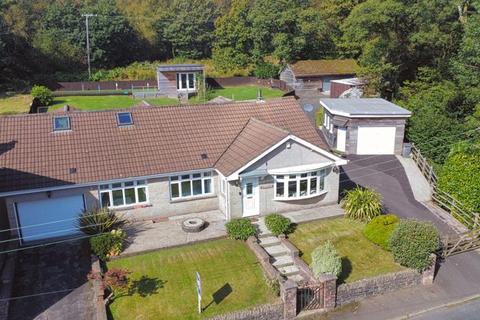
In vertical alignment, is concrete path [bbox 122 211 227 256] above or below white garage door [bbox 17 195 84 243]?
below

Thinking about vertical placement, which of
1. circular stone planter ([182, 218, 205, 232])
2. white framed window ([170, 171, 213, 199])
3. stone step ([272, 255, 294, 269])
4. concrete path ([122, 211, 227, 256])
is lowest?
stone step ([272, 255, 294, 269])

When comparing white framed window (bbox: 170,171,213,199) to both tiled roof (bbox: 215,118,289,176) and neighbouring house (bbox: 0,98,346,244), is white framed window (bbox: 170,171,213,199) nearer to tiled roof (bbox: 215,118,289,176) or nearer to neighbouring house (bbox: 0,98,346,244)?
neighbouring house (bbox: 0,98,346,244)

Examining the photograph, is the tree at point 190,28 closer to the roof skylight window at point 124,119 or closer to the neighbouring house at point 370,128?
the neighbouring house at point 370,128

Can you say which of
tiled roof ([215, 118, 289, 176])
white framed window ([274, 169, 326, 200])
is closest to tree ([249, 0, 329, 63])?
tiled roof ([215, 118, 289, 176])

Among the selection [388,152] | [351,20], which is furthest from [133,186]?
[351,20]

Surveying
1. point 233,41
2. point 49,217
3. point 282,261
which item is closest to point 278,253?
point 282,261

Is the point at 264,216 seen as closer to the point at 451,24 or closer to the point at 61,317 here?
the point at 61,317
